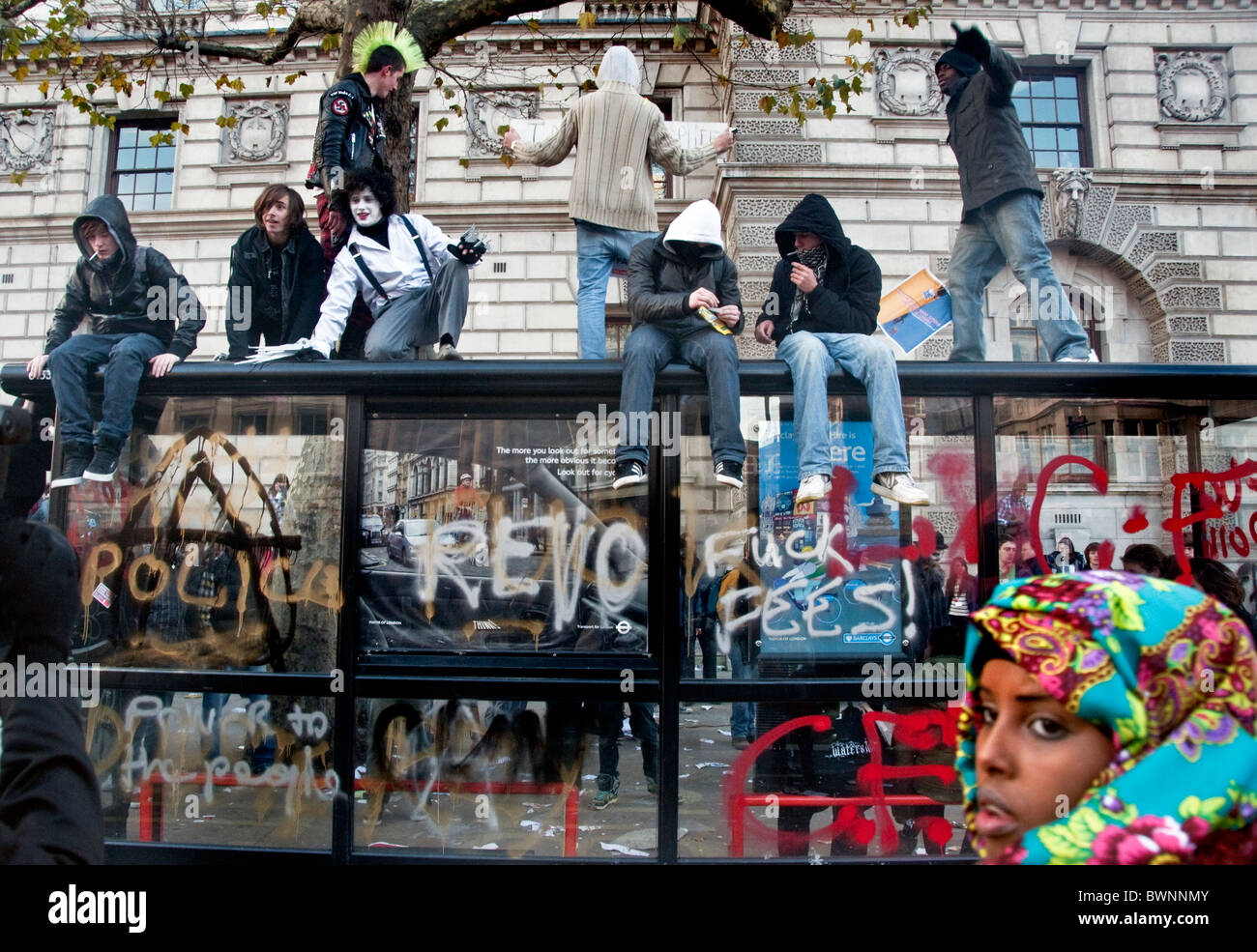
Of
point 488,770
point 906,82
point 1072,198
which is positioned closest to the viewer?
point 488,770

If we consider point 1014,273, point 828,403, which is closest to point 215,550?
point 828,403

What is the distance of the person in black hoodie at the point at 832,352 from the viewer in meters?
3.43

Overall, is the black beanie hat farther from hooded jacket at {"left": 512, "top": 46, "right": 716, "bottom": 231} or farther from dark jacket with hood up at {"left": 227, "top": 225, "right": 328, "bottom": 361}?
dark jacket with hood up at {"left": 227, "top": 225, "right": 328, "bottom": 361}

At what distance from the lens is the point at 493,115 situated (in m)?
16.0

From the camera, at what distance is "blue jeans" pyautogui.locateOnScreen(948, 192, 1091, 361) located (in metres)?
4.00

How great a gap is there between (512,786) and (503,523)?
1.10 metres

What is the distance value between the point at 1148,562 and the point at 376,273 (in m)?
3.82

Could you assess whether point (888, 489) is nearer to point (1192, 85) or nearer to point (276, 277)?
point (276, 277)

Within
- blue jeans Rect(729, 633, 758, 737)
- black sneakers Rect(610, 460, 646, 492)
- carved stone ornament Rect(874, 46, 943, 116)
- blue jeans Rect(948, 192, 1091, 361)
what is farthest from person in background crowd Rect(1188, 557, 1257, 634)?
carved stone ornament Rect(874, 46, 943, 116)

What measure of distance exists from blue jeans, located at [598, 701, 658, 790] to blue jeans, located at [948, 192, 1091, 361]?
229cm

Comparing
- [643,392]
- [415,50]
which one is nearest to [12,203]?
[415,50]

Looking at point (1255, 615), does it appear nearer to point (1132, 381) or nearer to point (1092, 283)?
point (1132, 381)

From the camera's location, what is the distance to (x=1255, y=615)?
11.1 feet

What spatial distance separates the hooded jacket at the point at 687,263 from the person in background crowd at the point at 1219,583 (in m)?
2.18
